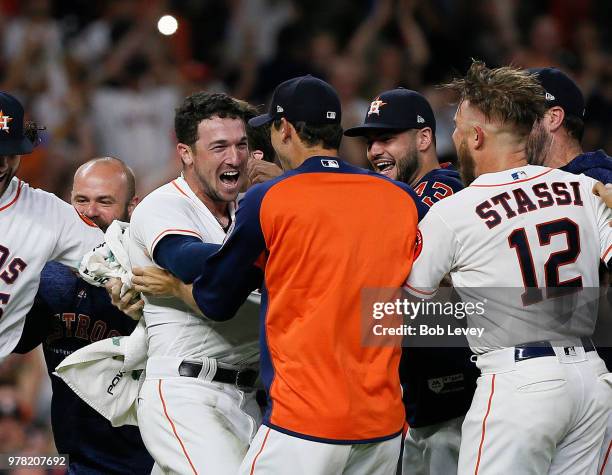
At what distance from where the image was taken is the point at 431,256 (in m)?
3.96

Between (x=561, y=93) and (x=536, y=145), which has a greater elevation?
(x=561, y=93)

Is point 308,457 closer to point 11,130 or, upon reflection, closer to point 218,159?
point 218,159

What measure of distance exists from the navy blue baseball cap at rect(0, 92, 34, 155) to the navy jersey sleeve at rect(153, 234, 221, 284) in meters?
0.99

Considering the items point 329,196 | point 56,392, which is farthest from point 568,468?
point 56,392

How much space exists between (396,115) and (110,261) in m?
1.73

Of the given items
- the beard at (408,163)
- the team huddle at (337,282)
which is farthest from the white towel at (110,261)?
the beard at (408,163)

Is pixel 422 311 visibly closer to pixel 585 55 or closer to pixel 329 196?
pixel 329 196

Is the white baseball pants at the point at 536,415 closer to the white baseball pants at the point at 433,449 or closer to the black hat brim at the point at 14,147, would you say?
the white baseball pants at the point at 433,449

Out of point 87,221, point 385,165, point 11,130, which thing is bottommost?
point 87,221

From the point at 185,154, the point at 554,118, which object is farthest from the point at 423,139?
the point at 185,154

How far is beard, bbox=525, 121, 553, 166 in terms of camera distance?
427 centimetres

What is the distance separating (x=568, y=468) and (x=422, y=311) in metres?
0.89

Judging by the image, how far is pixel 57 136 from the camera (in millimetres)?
9789

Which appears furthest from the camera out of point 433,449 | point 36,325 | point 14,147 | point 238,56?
point 238,56
